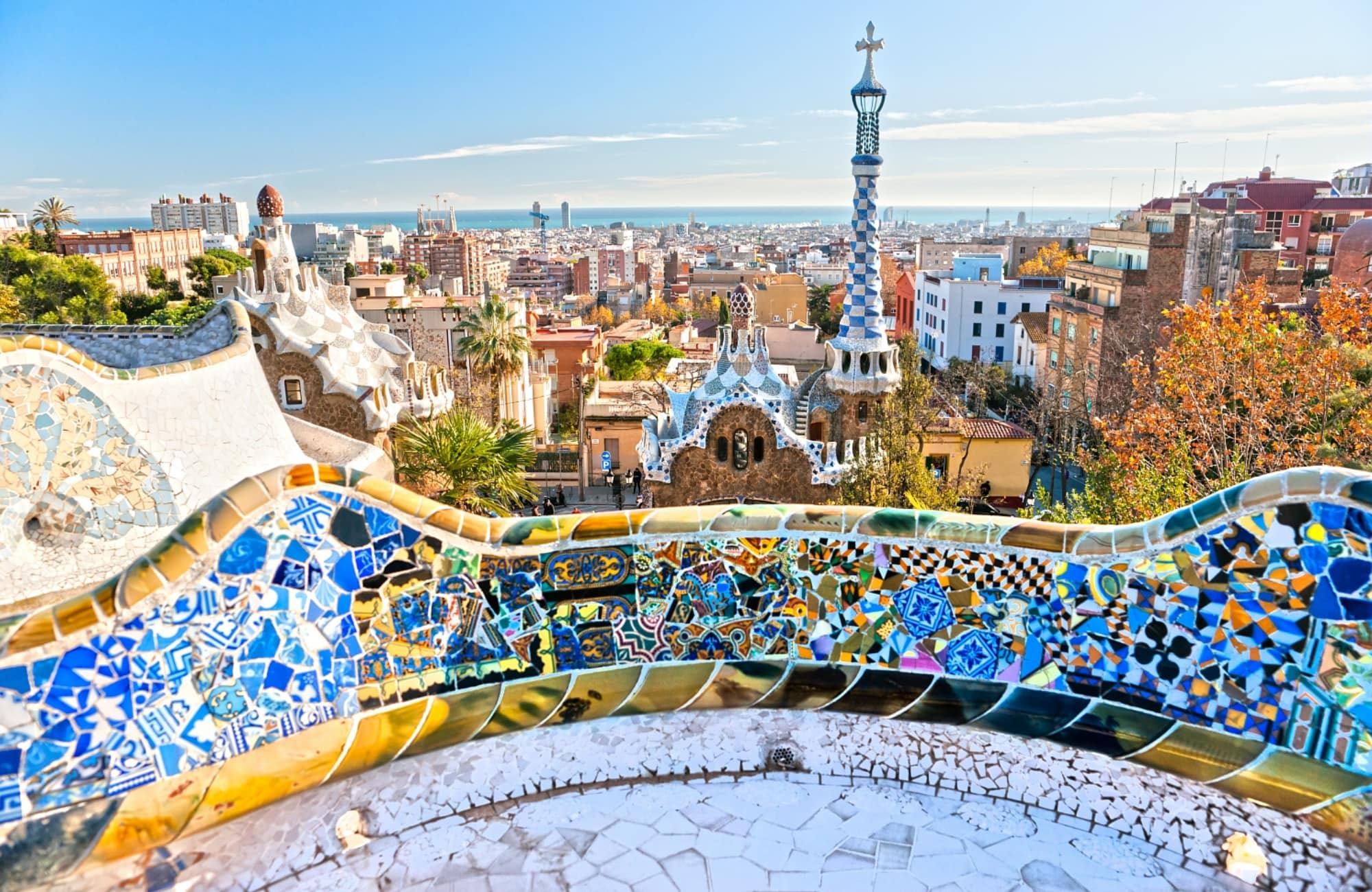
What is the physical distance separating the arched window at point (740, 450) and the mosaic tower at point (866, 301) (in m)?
2.04

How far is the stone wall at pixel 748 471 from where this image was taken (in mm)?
14914

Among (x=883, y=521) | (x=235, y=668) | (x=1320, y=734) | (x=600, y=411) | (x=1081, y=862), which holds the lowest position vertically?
(x=600, y=411)

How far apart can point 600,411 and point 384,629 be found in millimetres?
22298

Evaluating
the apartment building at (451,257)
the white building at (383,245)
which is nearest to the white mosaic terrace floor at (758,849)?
the apartment building at (451,257)

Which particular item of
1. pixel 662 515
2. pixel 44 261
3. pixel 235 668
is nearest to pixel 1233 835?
pixel 662 515

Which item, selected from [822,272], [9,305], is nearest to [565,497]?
[9,305]

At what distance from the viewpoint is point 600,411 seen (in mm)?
25891

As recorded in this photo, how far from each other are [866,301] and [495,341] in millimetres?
9536

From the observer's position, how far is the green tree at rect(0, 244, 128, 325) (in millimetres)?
36406

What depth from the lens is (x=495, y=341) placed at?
22328 mm

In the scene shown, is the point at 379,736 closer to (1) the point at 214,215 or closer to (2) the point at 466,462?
(2) the point at 466,462

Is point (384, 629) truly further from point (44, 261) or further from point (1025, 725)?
point (44, 261)

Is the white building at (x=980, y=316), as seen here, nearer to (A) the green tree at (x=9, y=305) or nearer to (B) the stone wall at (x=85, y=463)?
(A) the green tree at (x=9, y=305)

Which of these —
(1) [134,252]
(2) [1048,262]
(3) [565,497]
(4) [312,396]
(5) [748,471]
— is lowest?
(3) [565,497]
